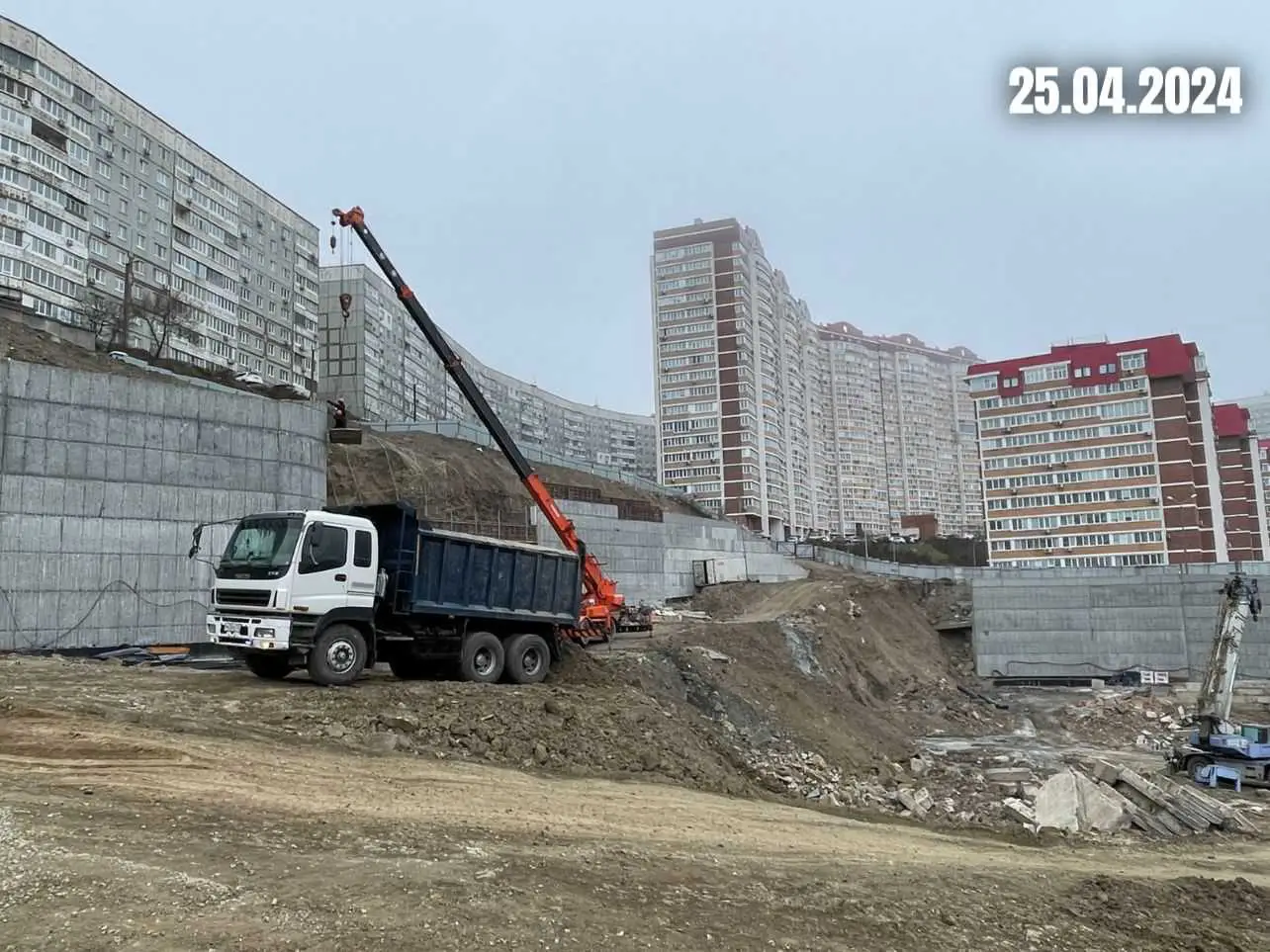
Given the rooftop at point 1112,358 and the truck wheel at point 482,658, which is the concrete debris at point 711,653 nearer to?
the truck wheel at point 482,658

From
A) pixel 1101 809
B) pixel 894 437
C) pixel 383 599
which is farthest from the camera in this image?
pixel 894 437

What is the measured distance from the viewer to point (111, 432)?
1641 centimetres

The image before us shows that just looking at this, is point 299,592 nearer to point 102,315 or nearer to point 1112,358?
point 102,315

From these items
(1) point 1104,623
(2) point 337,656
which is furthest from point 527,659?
(1) point 1104,623

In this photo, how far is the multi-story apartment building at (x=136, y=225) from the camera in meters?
41.4

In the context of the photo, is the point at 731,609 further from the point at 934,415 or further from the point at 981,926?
the point at 934,415

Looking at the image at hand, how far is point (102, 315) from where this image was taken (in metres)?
43.3

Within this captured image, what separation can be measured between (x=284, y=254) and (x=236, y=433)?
49022 mm

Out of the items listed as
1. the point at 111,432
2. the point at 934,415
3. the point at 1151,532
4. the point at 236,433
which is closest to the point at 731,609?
the point at 236,433

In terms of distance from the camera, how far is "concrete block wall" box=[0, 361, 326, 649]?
1530 cm

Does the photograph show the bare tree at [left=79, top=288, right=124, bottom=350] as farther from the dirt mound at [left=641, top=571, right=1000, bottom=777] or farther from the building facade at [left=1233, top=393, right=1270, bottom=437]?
the building facade at [left=1233, top=393, right=1270, bottom=437]

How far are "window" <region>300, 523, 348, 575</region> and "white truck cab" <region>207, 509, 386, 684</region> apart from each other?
0.04 ft

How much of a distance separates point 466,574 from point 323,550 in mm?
2434

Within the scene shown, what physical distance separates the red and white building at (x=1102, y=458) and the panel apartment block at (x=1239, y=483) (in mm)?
828
